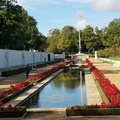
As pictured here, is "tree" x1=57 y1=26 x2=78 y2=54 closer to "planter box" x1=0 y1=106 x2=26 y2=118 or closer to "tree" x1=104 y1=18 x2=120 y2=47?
"tree" x1=104 y1=18 x2=120 y2=47

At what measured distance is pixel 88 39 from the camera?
83.9 m

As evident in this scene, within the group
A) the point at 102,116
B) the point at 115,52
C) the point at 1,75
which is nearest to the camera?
the point at 102,116

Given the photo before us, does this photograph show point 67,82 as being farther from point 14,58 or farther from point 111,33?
point 111,33

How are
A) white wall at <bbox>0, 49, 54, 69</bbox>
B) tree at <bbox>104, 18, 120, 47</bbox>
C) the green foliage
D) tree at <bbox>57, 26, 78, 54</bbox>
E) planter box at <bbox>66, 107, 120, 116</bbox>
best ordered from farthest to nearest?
1. tree at <bbox>104, 18, 120, 47</bbox>
2. tree at <bbox>57, 26, 78, 54</bbox>
3. the green foliage
4. white wall at <bbox>0, 49, 54, 69</bbox>
5. planter box at <bbox>66, 107, 120, 116</bbox>

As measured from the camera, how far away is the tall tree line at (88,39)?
81000mm

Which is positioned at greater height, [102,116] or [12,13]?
[12,13]

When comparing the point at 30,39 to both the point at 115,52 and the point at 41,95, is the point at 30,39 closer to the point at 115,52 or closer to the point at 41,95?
the point at 115,52

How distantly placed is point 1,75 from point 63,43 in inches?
2359

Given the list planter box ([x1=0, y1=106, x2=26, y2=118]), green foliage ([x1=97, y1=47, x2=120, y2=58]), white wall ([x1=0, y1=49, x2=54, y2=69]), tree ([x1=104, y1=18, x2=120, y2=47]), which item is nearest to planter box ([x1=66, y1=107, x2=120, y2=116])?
planter box ([x1=0, y1=106, x2=26, y2=118])

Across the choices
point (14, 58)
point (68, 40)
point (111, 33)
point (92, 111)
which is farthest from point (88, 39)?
point (92, 111)

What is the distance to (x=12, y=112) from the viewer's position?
7.43 meters

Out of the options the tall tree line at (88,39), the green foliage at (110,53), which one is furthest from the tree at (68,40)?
the green foliage at (110,53)

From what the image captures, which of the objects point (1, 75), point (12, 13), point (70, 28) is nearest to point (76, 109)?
point (1, 75)

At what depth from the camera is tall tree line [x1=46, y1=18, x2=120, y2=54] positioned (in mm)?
81000
